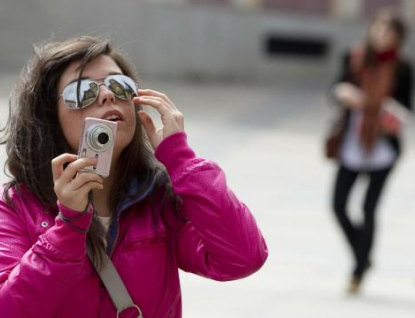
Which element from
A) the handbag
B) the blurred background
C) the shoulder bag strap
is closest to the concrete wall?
the blurred background

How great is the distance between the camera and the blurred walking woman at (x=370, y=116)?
7.48 m

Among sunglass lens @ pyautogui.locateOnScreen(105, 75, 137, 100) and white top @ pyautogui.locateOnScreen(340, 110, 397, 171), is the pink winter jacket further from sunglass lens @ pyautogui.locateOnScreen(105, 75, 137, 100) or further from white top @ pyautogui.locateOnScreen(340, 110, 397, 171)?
white top @ pyautogui.locateOnScreen(340, 110, 397, 171)

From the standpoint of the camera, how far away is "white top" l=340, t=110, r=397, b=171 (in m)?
7.52

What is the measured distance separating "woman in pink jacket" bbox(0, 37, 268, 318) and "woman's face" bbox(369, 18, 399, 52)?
457cm

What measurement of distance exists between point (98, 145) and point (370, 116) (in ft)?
16.6

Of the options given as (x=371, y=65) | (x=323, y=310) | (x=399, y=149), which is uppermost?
(x=371, y=65)

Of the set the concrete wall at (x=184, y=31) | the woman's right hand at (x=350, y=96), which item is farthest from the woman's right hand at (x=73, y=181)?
the concrete wall at (x=184, y=31)

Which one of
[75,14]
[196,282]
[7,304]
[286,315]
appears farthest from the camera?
[75,14]

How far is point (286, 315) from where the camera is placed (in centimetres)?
702

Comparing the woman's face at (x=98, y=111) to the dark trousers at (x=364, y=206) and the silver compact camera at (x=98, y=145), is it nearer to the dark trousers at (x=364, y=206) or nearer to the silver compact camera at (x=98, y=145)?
the silver compact camera at (x=98, y=145)

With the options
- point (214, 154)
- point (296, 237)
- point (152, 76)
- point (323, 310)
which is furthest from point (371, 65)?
point (152, 76)

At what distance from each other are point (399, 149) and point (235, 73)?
12380 mm

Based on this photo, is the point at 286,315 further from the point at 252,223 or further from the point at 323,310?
the point at 252,223

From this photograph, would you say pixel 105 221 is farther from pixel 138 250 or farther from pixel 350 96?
pixel 350 96
